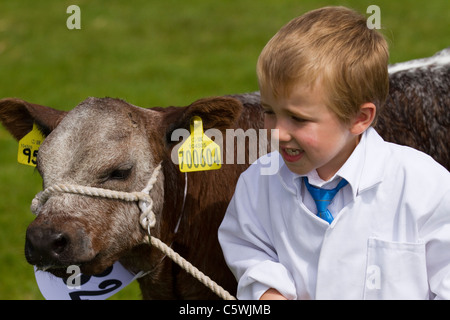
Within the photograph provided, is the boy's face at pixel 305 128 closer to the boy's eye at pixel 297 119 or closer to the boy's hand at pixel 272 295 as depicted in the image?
the boy's eye at pixel 297 119

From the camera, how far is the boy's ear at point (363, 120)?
Answer: 258cm

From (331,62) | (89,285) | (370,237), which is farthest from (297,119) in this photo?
(89,285)

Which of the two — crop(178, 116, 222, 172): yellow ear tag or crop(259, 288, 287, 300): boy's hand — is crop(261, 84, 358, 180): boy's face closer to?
crop(259, 288, 287, 300): boy's hand

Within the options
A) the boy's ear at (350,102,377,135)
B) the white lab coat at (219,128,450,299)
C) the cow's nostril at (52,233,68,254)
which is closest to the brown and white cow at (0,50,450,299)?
the cow's nostril at (52,233,68,254)

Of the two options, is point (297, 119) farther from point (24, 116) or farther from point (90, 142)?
point (24, 116)

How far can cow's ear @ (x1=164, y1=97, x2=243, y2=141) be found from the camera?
10.5 feet

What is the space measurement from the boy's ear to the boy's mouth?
0.21 meters

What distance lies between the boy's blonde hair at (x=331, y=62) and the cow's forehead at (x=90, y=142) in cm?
80

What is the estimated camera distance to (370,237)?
254 centimetres

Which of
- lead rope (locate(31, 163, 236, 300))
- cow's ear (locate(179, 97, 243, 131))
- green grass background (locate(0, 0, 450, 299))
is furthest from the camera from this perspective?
green grass background (locate(0, 0, 450, 299))

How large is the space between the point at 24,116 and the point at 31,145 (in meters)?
0.15

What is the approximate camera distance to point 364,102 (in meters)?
2.56

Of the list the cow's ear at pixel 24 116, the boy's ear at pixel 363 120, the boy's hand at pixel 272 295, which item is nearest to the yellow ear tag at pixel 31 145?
the cow's ear at pixel 24 116
